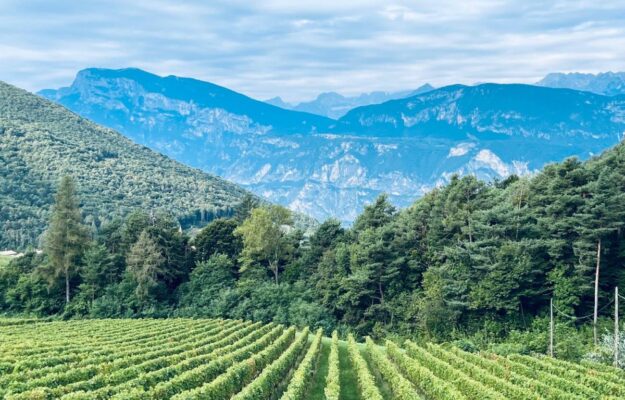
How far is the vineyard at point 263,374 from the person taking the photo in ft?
72.8

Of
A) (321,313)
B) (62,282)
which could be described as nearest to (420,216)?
(321,313)

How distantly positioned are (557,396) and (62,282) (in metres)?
58.5

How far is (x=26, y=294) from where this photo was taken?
213 feet

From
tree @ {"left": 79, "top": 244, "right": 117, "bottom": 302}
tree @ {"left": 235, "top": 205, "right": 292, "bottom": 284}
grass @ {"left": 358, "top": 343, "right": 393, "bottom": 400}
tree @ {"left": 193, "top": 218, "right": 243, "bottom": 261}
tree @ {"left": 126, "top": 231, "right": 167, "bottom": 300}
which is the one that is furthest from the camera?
tree @ {"left": 193, "top": 218, "right": 243, "bottom": 261}

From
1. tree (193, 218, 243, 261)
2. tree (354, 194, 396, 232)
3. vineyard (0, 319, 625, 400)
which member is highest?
tree (354, 194, 396, 232)

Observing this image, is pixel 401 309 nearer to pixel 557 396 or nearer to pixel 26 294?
pixel 557 396

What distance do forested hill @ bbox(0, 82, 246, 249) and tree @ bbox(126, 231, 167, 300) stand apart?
6368 centimetres

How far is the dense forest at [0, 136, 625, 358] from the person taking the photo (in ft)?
154

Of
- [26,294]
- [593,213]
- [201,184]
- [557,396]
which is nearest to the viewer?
[557,396]

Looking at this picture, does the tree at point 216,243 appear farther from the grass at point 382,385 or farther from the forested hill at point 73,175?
the forested hill at point 73,175

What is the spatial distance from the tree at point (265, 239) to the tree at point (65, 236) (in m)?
19.1

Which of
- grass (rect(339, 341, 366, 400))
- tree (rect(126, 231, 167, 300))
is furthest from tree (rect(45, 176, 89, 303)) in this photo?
grass (rect(339, 341, 366, 400))

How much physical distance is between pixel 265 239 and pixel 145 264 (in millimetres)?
14106

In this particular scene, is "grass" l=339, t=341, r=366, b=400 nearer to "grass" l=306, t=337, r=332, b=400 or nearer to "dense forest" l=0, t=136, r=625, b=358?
"grass" l=306, t=337, r=332, b=400
